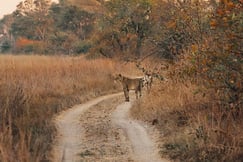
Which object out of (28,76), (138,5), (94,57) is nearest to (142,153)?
(28,76)

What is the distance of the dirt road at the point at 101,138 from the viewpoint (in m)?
9.23

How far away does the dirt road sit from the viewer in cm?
923

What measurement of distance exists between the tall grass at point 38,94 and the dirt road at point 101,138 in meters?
0.35

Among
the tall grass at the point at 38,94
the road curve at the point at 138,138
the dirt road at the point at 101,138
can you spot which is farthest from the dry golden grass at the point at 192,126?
the tall grass at the point at 38,94

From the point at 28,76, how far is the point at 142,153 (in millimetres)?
10044

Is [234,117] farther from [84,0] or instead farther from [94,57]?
[84,0]

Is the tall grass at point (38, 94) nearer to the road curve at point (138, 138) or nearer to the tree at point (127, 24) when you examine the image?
the road curve at point (138, 138)

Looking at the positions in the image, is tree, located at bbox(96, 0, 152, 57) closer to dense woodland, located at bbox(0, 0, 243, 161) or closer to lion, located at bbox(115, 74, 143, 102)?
dense woodland, located at bbox(0, 0, 243, 161)

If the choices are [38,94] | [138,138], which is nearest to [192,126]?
[138,138]

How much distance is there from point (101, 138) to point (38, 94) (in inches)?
220

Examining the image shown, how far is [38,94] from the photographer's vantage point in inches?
634

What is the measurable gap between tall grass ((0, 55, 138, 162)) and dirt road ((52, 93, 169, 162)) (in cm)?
35

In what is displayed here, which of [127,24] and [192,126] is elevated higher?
[127,24]

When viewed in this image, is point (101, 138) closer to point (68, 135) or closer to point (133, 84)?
point (68, 135)
